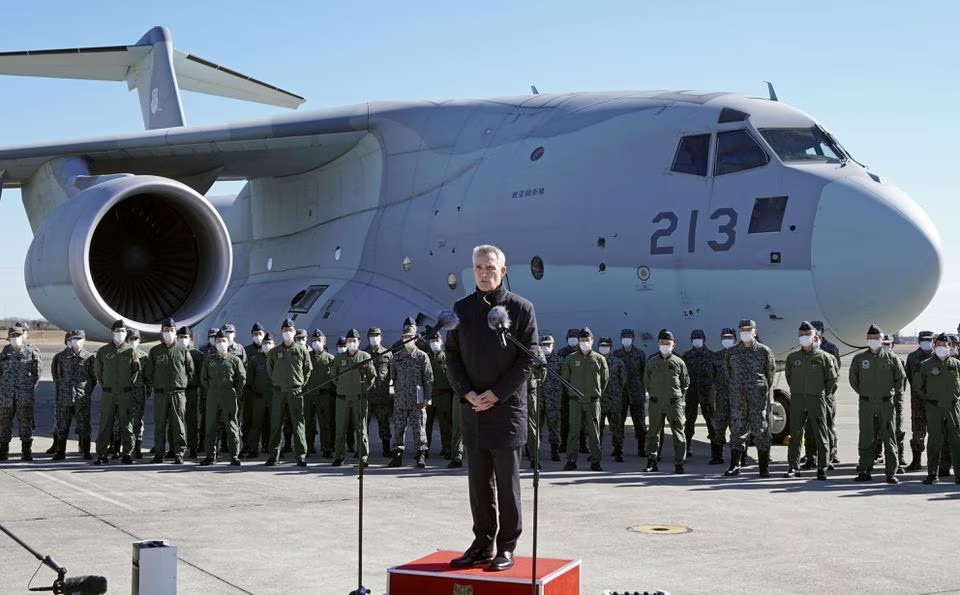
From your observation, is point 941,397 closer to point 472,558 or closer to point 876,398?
point 876,398

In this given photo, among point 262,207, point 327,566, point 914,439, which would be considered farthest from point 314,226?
point 327,566

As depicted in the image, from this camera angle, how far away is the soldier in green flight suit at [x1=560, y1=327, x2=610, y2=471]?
11141 millimetres

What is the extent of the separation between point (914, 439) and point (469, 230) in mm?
5501

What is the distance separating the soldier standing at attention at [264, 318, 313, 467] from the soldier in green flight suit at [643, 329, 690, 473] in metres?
3.50

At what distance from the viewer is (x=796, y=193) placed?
11.1 metres

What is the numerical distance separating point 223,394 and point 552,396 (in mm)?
3505

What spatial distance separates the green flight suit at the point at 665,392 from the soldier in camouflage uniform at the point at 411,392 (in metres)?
2.24

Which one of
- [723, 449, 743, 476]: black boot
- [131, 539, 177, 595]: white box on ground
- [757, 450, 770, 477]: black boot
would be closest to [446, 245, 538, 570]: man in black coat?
[131, 539, 177, 595]: white box on ground

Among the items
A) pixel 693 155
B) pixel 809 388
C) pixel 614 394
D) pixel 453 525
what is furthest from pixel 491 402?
pixel 614 394

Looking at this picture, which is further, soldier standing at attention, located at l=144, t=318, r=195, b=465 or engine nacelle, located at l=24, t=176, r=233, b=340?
engine nacelle, located at l=24, t=176, r=233, b=340

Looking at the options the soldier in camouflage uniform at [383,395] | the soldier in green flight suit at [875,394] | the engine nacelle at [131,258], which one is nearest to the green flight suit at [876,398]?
the soldier in green flight suit at [875,394]

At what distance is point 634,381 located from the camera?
12562 millimetres

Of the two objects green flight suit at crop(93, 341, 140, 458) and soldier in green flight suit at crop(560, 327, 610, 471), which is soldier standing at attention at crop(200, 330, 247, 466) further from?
soldier in green flight suit at crop(560, 327, 610, 471)

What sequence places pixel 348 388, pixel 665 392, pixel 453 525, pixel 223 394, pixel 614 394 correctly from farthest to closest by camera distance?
pixel 614 394, pixel 223 394, pixel 348 388, pixel 665 392, pixel 453 525
